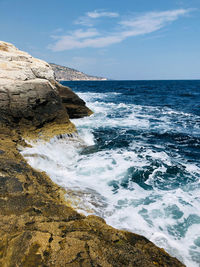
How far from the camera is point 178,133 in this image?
40.8ft

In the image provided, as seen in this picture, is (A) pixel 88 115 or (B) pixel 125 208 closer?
(B) pixel 125 208

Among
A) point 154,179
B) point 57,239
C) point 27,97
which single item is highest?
point 27,97

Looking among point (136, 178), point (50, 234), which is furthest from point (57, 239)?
point (136, 178)

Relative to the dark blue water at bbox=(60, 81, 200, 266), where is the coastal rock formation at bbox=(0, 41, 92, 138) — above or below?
above

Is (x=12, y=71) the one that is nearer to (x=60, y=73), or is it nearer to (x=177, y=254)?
(x=177, y=254)

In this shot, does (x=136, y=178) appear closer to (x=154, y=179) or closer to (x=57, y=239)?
(x=154, y=179)

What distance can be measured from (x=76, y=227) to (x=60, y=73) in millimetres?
175834

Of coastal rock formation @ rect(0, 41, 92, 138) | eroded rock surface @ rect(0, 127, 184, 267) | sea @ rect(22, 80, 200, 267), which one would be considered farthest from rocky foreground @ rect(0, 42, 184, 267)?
coastal rock formation @ rect(0, 41, 92, 138)

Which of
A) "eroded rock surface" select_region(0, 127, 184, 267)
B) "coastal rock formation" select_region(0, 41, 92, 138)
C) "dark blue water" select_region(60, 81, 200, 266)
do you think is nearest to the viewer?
"eroded rock surface" select_region(0, 127, 184, 267)

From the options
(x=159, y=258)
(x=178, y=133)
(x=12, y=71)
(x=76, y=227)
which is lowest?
(x=178, y=133)

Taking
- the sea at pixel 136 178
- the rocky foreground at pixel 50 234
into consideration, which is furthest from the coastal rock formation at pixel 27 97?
the rocky foreground at pixel 50 234

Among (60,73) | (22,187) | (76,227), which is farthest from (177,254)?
(60,73)

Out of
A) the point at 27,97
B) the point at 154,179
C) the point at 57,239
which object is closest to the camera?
the point at 57,239

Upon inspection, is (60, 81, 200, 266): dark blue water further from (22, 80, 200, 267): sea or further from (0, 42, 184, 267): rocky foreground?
(0, 42, 184, 267): rocky foreground
